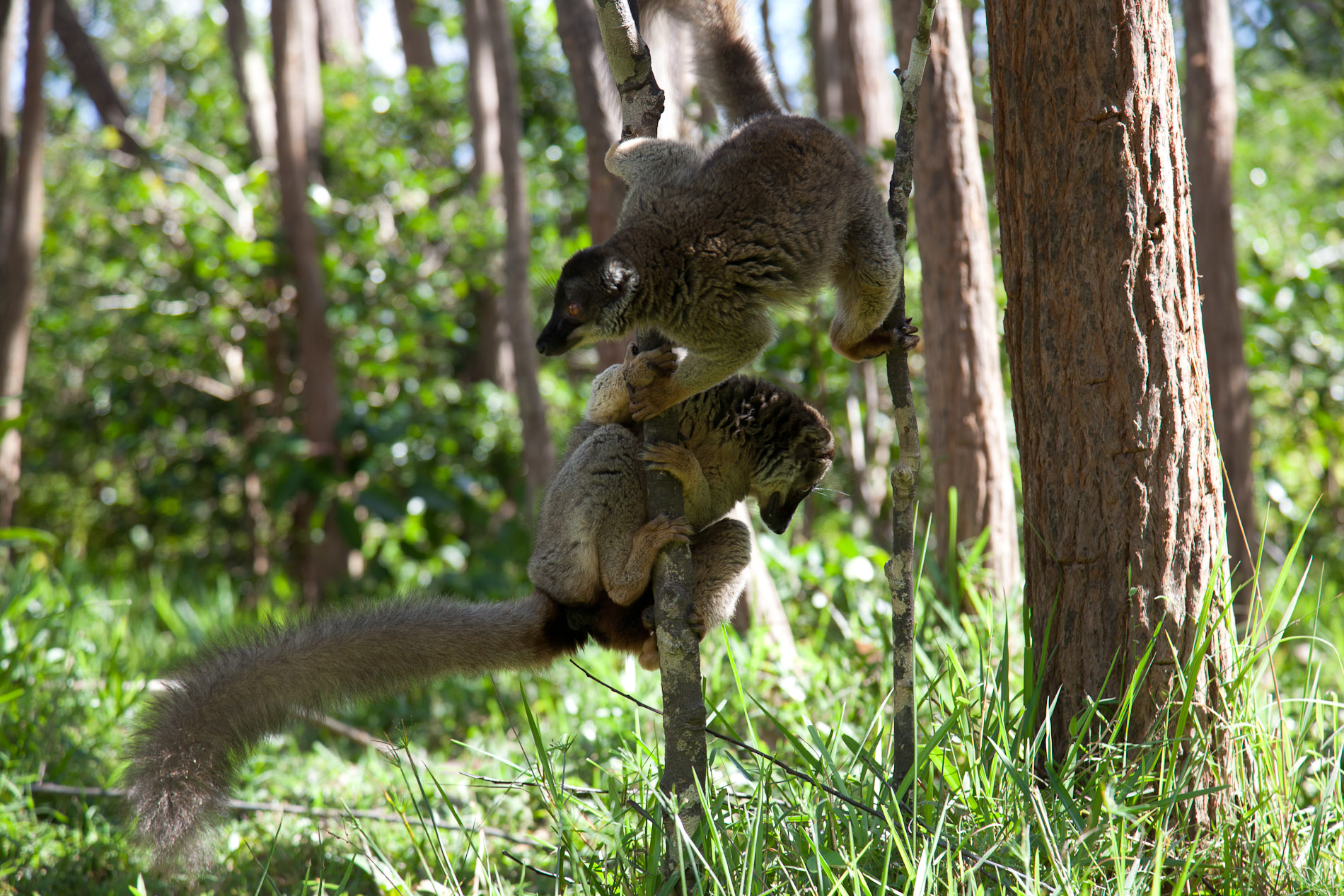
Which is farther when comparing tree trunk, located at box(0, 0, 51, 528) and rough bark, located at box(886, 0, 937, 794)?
tree trunk, located at box(0, 0, 51, 528)

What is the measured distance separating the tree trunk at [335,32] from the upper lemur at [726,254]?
33.6 ft

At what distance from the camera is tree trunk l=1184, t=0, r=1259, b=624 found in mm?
6258

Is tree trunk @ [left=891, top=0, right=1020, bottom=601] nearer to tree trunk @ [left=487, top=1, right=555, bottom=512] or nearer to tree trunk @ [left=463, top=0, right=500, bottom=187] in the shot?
tree trunk @ [left=487, top=1, right=555, bottom=512]

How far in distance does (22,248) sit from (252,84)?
2.55 m

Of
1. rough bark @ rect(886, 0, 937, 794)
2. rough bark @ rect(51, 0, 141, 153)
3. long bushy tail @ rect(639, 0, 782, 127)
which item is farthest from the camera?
rough bark @ rect(51, 0, 141, 153)

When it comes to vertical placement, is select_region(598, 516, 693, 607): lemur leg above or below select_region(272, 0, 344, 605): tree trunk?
below

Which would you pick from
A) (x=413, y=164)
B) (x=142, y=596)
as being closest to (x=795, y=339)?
(x=413, y=164)

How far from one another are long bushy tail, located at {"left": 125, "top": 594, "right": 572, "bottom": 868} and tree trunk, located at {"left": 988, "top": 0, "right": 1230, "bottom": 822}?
1.74 metres

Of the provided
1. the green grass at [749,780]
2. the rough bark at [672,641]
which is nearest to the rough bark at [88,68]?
the green grass at [749,780]

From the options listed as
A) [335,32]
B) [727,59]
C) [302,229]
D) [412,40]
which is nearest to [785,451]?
[727,59]

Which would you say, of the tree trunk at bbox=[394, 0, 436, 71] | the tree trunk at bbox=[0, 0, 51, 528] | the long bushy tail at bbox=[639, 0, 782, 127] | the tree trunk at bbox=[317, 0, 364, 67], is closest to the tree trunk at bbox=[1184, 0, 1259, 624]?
the long bushy tail at bbox=[639, 0, 782, 127]

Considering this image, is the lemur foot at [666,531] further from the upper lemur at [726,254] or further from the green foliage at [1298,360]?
the green foliage at [1298,360]

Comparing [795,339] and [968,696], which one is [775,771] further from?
[795,339]

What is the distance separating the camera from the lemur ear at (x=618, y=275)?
111 inches
